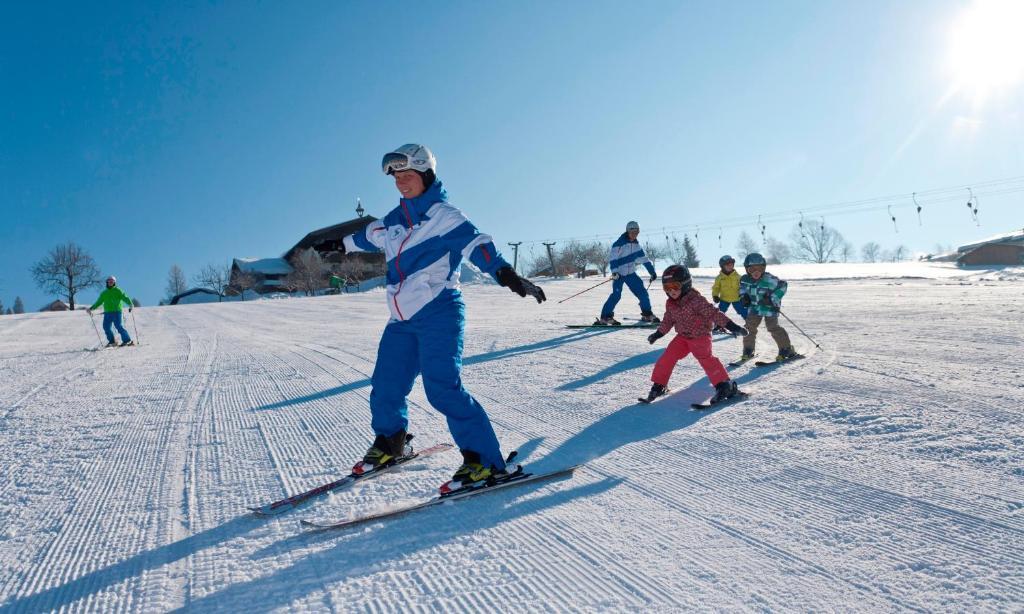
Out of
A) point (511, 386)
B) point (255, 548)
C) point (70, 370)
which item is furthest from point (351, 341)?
point (255, 548)

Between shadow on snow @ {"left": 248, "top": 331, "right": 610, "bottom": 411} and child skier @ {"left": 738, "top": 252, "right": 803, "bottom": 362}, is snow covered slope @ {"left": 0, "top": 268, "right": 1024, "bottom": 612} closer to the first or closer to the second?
shadow on snow @ {"left": 248, "top": 331, "right": 610, "bottom": 411}

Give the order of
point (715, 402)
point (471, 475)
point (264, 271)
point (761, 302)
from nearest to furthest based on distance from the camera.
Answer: point (471, 475), point (715, 402), point (761, 302), point (264, 271)

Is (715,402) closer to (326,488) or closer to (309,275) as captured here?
(326,488)

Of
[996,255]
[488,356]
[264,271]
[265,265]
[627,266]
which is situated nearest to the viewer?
[488,356]

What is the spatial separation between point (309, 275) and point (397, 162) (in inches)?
1869

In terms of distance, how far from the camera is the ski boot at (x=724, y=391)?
14.5 feet

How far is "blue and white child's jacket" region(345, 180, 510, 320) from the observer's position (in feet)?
9.91

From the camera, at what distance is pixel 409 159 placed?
10.2ft

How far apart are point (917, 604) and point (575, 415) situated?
9.02 ft

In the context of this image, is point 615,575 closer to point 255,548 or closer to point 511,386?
point 255,548

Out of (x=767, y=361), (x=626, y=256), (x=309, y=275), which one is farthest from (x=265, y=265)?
(x=767, y=361)

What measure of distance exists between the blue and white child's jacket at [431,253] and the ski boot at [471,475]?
81 centimetres

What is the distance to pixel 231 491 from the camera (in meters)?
3.05

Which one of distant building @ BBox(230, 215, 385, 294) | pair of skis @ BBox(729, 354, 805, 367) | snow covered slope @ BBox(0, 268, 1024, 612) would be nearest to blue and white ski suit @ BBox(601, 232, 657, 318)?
pair of skis @ BBox(729, 354, 805, 367)
